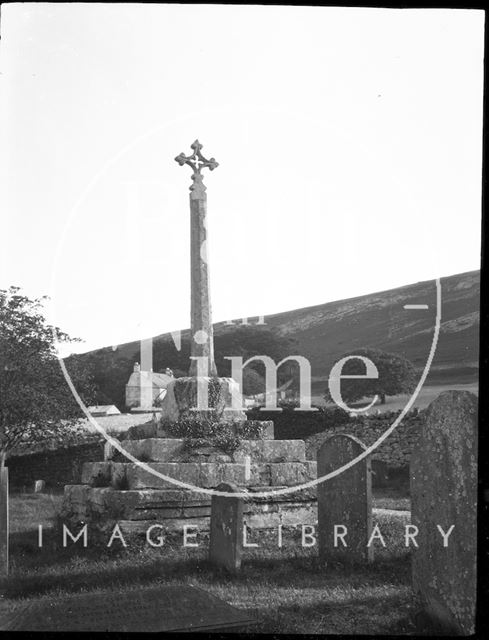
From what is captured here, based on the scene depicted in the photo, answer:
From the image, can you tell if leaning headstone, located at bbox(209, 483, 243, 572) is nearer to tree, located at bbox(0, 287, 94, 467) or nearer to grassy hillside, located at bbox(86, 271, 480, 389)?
tree, located at bbox(0, 287, 94, 467)

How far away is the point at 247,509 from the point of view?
390 inches

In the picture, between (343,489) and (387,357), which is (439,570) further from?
(387,357)

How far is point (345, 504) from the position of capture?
26.6 ft

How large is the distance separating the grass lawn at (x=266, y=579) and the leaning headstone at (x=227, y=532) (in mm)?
145

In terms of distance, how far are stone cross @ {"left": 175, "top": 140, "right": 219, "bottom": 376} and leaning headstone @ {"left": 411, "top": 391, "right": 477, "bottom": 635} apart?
5.76 meters

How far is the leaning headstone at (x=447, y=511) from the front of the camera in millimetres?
5105

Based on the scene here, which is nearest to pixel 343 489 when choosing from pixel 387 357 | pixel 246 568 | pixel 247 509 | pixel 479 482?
pixel 246 568

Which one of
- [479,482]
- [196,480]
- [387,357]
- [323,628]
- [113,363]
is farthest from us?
[113,363]

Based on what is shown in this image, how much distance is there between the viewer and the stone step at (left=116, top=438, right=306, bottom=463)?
10070mm

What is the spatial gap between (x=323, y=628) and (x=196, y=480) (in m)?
4.66

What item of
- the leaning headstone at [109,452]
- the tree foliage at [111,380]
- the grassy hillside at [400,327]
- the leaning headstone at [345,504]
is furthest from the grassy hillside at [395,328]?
the leaning headstone at [345,504]

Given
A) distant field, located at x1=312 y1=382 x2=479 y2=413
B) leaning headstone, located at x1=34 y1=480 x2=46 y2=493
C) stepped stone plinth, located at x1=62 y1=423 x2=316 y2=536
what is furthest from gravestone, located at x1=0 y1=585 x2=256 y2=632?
distant field, located at x1=312 y1=382 x2=479 y2=413

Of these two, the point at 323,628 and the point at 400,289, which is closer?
the point at 323,628

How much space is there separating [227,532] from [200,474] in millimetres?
2250
